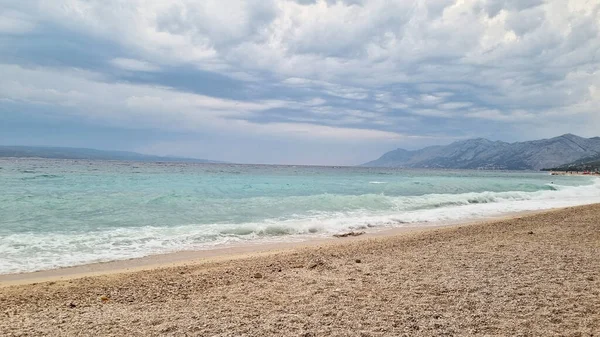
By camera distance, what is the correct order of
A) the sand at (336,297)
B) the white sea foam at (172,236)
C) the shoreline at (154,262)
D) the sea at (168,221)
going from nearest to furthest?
the sand at (336,297), the shoreline at (154,262), the white sea foam at (172,236), the sea at (168,221)

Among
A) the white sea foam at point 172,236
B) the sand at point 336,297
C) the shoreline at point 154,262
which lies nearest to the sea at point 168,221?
the white sea foam at point 172,236

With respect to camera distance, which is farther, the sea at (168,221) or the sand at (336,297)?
the sea at (168,221)

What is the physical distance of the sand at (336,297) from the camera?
4.36 m

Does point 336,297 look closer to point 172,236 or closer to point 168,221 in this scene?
point 172,236

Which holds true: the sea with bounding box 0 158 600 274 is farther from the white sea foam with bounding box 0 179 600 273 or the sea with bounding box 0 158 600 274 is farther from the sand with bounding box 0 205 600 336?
the sand with bounding box 0 205 600 336

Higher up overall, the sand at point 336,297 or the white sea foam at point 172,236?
the sand at point 336,297

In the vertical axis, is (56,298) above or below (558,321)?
below

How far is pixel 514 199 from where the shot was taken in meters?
26.7

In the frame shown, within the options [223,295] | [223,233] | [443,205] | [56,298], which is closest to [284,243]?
[223,233]

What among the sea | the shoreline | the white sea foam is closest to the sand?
the shoreline

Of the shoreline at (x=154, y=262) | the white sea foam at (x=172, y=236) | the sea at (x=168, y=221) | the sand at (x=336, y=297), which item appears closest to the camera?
the sand at (x=336, y=297)

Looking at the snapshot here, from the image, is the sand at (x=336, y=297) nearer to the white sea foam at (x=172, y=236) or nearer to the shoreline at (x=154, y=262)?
the shoreline at (x=154, y=262)

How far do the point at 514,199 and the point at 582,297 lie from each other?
24171 millimetres

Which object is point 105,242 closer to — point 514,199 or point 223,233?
point 223,233
